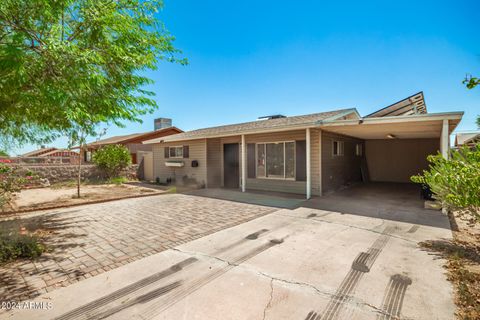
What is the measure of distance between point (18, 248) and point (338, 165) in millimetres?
10139

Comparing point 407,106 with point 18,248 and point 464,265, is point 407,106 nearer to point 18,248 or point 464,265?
point 464,265

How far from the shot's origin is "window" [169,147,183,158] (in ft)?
41.4

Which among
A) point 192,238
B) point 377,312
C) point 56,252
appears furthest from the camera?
point 192,238

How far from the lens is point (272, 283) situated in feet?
8.46

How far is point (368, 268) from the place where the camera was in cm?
295

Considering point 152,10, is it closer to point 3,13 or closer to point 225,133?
point 3,13

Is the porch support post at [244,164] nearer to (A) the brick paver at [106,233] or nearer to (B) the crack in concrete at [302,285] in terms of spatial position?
(A) the brick paver at [106,233]

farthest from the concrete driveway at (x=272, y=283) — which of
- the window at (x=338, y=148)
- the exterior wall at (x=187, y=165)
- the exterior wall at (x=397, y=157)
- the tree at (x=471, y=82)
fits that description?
the exterior wall at (x=397, y=157)

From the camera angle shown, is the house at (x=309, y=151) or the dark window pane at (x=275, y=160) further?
the dark window pane at (x=275, y=160)

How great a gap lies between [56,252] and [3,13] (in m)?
3.43

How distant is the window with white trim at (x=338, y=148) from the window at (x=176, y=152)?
8165 mm

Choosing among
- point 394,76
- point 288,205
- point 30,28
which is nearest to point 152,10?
point 30,28

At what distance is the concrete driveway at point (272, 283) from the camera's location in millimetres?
2096

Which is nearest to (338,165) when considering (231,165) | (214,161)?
(231,165)
